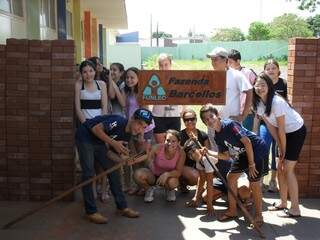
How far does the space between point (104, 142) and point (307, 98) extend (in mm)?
2454

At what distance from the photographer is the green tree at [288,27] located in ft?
213

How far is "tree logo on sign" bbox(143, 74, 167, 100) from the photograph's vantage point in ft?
18.2

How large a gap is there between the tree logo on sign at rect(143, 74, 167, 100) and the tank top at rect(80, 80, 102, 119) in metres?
0.59

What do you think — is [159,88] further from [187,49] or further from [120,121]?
[187,49]

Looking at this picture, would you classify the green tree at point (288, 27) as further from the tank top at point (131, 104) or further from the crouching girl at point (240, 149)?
the crouching girl at point (240, 149)

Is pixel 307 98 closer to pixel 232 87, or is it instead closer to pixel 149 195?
pixel 232 87

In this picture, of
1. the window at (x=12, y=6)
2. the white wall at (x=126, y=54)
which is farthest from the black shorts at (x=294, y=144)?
the white wall at (x=126, y=54)

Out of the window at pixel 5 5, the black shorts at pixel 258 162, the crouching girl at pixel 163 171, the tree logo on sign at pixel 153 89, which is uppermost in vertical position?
the window at pixel 5 5

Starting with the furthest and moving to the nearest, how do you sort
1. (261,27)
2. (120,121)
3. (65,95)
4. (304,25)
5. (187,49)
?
(304,25), (261,27), (187,49), (65,95), (120,121)

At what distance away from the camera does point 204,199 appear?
5.43m

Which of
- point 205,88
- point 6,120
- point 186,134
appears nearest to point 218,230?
point 186,134

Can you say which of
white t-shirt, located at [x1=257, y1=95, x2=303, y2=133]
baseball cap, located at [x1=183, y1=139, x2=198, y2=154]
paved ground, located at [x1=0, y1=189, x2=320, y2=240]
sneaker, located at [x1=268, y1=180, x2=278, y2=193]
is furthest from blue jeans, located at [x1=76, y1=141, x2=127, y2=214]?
sneaker, located at [x1=268, y1=180, x2=278, y2=193]

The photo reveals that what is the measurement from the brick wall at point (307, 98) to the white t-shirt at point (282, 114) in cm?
73

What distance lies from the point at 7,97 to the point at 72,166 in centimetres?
105
